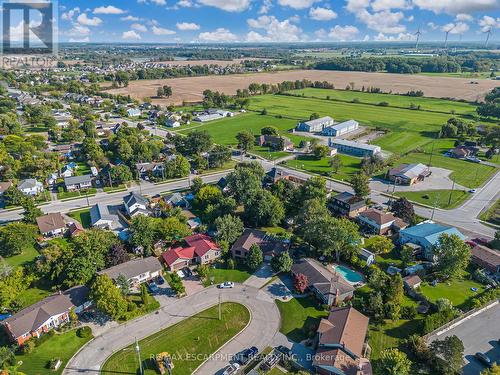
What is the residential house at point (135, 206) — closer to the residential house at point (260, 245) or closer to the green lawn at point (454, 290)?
the residential house at point (260, 245)

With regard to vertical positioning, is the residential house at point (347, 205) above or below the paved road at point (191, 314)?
above

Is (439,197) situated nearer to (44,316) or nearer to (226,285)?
A: (226,285)

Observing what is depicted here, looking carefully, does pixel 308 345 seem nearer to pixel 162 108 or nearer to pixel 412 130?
pixel 412 130

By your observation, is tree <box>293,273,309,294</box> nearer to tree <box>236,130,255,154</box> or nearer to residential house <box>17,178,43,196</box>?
residential house <box>17,178,43,196</box>

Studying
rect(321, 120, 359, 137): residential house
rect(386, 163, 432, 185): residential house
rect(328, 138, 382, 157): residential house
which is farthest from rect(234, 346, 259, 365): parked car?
rect(321, 120, 359, 137): residential house

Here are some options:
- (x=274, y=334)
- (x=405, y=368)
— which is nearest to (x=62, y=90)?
(x=274, y=334)

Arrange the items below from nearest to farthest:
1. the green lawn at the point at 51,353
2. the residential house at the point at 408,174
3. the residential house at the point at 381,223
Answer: the green lawn at the point at 51,353
the residential house at the point at 381,223
the residential house at the point at 408,174

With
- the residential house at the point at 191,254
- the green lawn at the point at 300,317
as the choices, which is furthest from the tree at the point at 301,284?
the residential house at the point at 191,254
